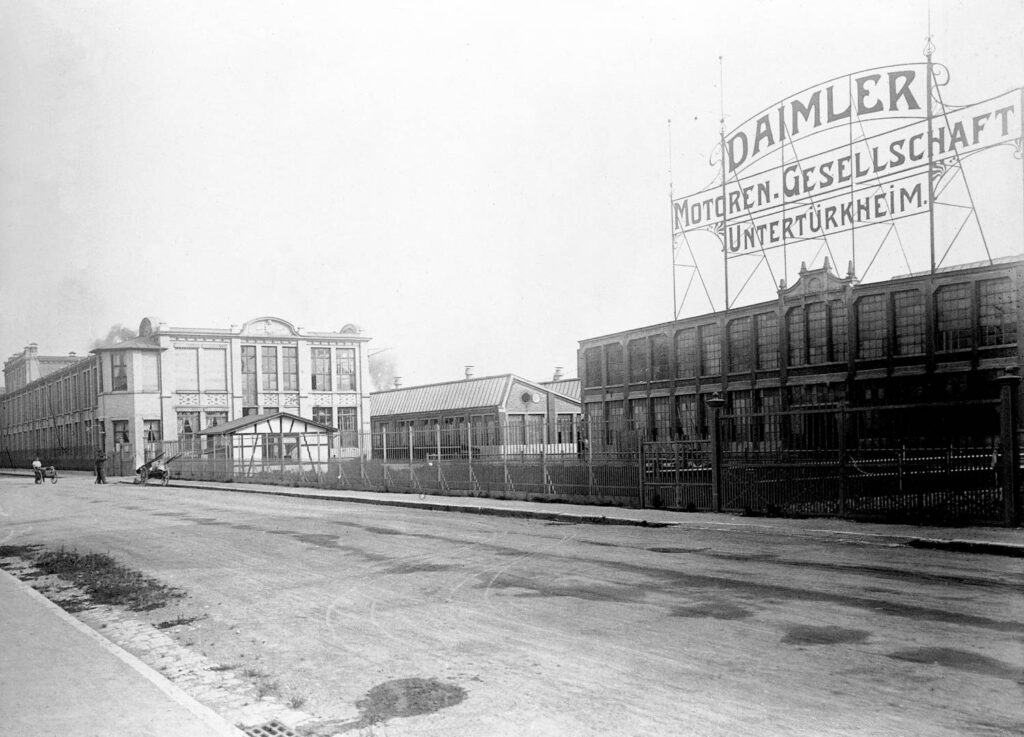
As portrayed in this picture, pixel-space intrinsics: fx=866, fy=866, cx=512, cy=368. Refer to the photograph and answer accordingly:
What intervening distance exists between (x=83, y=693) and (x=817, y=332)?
3154 centimetres

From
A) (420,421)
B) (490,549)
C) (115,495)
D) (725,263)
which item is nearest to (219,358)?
(420,421)

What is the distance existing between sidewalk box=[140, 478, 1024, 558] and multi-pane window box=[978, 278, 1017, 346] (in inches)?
442

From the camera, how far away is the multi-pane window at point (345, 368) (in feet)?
213

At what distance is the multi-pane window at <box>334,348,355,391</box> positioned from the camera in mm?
64812

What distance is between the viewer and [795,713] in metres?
5.11

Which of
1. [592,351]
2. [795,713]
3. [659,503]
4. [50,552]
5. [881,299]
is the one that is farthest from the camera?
[592,351]

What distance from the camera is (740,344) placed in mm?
38062

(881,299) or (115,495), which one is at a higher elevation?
(881,299)

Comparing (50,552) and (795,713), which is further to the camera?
(50,552)

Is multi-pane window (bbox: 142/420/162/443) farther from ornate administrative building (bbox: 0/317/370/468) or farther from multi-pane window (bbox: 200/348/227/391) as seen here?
multi-pane window (bbox: 200/348/227/391)

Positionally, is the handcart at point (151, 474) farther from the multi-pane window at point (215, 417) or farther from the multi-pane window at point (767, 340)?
the multi-pane window at point (767, 340)

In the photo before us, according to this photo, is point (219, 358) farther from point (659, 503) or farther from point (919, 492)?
point (919, 492)

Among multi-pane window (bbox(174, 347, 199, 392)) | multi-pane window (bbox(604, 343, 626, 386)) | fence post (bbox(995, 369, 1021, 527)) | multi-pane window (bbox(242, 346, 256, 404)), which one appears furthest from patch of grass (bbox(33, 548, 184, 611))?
multi-pane window (bbox(242, 346, 256, 404))

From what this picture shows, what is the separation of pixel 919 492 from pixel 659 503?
5.71 metres
